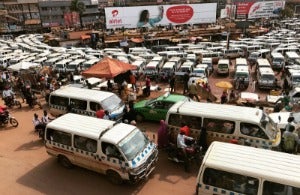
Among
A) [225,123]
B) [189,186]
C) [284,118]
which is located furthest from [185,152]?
[284,118]

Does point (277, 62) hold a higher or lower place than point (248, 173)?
lower

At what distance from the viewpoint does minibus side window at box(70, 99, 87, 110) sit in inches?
572

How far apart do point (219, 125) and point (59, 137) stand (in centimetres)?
603

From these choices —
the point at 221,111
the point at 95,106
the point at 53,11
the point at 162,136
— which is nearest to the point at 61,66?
the point at 95,106

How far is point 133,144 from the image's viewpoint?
10.2 metres

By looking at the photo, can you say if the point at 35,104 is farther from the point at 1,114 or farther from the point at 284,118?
the point at 284,118

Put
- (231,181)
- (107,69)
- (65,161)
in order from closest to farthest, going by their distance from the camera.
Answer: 1. (231,181)
2. (65,161)
3. (107,69)

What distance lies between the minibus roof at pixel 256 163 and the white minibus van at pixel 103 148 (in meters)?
2.59

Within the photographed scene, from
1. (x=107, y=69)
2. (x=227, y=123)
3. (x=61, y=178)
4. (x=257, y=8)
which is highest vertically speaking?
(x=257, y=8)

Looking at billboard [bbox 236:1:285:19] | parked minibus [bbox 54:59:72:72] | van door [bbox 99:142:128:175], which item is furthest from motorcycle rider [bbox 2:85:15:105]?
billboard [bbox 236:1:285:19]

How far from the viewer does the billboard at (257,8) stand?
6325 centimetres

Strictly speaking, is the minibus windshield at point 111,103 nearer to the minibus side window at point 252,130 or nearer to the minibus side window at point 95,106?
the minibus side window at point 95,106

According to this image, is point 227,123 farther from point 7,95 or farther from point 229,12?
point 229,12

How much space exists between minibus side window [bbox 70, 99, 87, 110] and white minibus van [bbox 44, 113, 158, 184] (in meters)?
2.99
